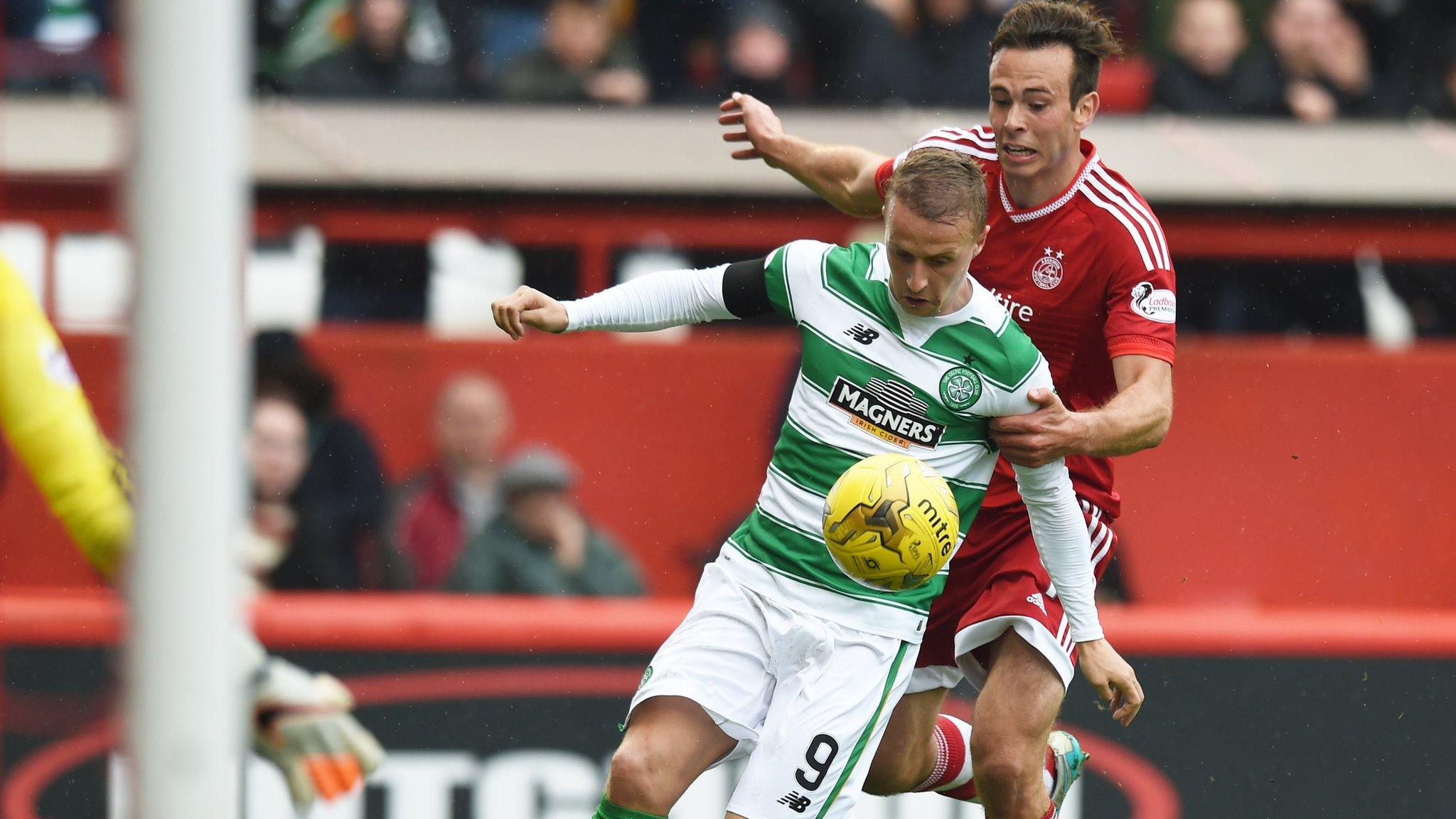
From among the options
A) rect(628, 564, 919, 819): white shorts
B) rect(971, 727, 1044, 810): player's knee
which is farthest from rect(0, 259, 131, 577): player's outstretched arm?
rect(971, 727, 1044, 810): player's knee

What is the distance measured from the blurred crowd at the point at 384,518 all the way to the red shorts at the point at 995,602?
2222 millimetres

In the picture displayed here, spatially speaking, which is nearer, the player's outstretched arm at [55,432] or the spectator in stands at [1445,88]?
the player's outstretched arm at [55,432]

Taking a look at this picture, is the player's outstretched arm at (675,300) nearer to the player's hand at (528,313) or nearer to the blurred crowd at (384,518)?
the player's hand at (528,313)

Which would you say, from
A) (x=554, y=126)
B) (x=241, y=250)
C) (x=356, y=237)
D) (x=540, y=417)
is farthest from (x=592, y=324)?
(x=554, y=126)

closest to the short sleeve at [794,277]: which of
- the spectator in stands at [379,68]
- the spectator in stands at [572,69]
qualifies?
the spectator in stands at [572,69]

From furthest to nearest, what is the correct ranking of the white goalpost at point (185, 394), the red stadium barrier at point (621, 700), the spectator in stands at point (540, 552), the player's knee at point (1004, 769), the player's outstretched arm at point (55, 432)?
the spectator in stands at point (540, 552), the red stadium barrier at point (621, 700), the player's knee at point (1004, 769), the player's outstretched arm at point (55, 432), the white goalpost at point (185, 394)

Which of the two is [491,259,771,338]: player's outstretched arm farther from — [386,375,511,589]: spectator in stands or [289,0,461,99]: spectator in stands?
[289,0,461,99]: spectator in stands

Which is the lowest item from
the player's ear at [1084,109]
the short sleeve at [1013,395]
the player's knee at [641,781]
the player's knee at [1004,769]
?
A: the player's knee at [1004,769]

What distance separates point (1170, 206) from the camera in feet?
29.2

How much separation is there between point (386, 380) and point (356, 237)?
95cm

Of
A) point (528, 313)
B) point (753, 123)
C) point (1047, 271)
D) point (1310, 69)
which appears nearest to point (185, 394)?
point (528, 313)

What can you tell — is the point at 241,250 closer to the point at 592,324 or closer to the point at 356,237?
the point at 592,324

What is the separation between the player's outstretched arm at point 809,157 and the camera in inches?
197

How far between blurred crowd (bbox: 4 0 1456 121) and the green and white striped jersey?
15.7ft
